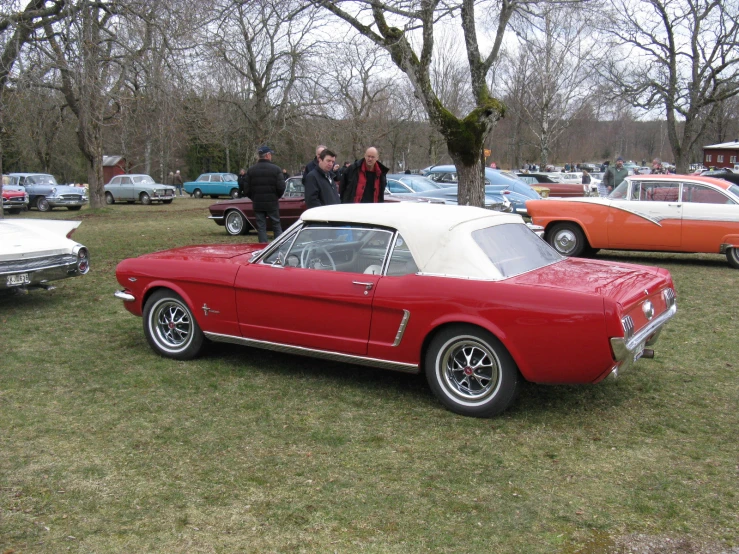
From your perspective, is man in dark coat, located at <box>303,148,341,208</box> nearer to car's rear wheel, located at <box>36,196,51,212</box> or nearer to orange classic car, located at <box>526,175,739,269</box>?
orange classic car, located at <box>526,175,739,269</box>

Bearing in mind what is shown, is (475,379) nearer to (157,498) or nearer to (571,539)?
(571,539)

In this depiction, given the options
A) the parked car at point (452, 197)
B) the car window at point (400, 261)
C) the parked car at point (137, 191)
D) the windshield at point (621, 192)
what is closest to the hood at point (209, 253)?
the car window at point (400, 261)

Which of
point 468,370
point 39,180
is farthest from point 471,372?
point 39,180

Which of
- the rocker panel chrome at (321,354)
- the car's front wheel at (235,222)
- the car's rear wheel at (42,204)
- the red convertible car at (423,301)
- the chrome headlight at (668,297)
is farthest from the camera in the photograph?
the car's rear wheel at (42,204)

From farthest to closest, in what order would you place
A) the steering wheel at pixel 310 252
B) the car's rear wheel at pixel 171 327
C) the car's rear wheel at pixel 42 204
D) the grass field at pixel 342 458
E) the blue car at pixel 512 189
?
the car's rear wheel at pixel 42 204 < the blue car at pixel 512 189 < the car's rear wheel at pixel 171 327 < the steering wheel at pixel 310 252 < the grass field at pixel 342 458

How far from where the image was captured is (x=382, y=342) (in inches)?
197

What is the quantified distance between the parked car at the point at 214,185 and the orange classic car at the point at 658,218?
3197 cm

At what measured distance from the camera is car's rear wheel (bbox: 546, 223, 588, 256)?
11.8m

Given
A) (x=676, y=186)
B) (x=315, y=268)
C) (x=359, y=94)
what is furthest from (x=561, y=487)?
(x=359, y=94)

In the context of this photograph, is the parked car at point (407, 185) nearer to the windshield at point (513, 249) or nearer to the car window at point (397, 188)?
the car window at point (397, 188)

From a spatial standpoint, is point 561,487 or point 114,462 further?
point 114,462

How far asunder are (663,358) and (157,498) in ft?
14.5

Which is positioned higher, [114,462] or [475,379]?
[475,379]

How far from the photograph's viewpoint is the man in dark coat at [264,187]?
10.5m
